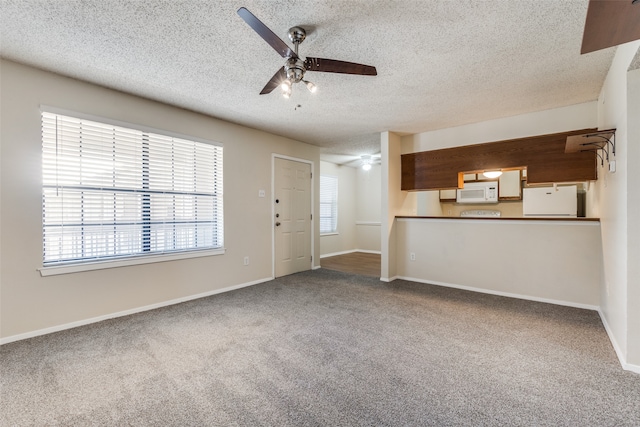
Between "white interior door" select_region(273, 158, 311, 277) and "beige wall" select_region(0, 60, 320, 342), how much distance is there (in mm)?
711

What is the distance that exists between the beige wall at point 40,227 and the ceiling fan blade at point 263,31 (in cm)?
233

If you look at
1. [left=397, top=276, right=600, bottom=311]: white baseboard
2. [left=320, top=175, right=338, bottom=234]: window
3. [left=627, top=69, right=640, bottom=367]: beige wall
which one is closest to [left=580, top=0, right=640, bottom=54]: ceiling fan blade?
[left=627, top=69, right=640, bottom=367]: beige wall

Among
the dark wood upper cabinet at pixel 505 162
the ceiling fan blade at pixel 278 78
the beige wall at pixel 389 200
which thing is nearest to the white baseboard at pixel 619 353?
the dark wood upper cabinet at pixel 505 162

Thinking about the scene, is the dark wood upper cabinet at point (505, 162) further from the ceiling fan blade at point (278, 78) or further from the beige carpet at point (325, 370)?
the ceiling fan blade at point (278, 78)

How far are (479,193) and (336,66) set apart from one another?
4885mm

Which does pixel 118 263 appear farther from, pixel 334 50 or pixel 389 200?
pixel 389 200

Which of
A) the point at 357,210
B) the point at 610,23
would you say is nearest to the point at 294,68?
the point at 610,23

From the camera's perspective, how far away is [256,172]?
4473mm

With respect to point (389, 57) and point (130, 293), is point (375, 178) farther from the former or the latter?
point (130, 293)

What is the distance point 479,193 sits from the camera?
5.70 metres

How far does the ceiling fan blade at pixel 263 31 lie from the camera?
1.52 metres

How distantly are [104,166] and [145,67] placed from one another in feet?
3.81

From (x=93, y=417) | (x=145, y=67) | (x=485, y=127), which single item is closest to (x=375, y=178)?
(x=485, y=127)

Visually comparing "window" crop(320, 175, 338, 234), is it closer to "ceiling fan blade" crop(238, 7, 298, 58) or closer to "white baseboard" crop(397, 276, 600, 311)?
"white baseboard" crop(397, 276, 600, 311)
